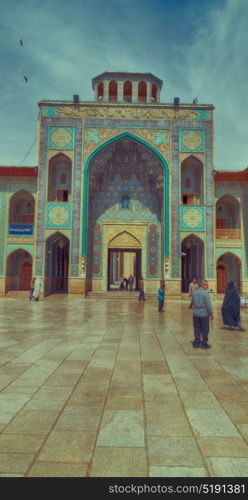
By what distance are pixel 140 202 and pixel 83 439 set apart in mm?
20271

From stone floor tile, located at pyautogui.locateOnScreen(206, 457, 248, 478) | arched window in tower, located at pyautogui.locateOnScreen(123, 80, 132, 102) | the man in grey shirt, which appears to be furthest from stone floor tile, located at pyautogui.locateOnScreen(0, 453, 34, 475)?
arched window in tower, located at pyautogui.locateOnScreen(123, 80, 132, 102)

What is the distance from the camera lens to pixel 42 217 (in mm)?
19594

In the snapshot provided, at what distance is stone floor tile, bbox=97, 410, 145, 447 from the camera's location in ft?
7.48

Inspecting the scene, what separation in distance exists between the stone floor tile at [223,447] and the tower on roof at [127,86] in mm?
22375

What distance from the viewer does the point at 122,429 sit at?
8.16 ft

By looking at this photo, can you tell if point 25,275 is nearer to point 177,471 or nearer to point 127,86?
point 127,86

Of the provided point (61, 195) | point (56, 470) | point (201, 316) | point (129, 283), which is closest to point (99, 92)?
point (61, 195)

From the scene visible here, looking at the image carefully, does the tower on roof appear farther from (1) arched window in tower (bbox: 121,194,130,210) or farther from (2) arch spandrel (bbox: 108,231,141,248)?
(2) arch spandrel (bbox: 108,231,141,248)

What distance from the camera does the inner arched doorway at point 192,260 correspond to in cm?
2041

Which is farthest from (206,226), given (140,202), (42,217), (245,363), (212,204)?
(245,363)

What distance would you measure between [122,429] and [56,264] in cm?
2058

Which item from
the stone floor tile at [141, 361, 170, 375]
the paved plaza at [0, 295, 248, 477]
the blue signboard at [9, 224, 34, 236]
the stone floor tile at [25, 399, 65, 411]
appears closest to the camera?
the paved plaza at [0, 295, 248, 477]

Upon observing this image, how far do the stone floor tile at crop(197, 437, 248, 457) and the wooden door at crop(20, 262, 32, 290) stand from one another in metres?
20.7

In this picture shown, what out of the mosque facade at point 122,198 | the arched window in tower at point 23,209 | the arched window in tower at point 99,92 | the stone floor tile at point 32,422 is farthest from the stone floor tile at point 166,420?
the arched window in tower at point 99,92
